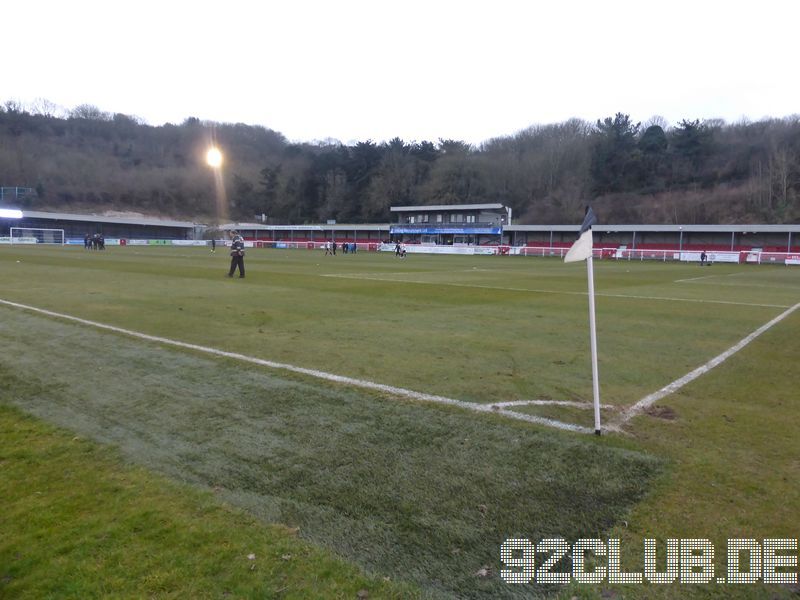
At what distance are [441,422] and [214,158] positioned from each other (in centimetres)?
14160

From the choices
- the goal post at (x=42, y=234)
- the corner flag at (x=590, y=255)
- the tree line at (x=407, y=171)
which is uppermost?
the tree line at (x=407, y=171)

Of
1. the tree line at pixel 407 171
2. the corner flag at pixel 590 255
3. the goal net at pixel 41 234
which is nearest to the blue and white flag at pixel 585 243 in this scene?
the corner flag at pixel 590 255

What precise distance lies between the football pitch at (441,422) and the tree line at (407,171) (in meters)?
81.6

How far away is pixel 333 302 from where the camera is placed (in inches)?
572

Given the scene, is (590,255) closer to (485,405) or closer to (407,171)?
(485,405)

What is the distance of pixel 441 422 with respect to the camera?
16.7 feet

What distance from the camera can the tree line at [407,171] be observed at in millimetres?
83375

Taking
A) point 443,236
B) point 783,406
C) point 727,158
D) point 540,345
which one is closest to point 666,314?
point 540,345

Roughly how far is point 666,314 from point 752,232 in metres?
59.7

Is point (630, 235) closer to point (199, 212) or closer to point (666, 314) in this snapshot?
point (666, 314)

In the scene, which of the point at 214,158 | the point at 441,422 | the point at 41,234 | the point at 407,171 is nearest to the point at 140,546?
the point at 441,422

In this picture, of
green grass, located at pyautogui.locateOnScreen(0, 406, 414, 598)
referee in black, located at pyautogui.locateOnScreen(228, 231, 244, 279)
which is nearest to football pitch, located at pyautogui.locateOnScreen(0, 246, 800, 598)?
green grass, located at pyautogui.locateOnScreen(0, 406, 414, 598)

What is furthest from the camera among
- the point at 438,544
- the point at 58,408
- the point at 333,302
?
the point at 333,302

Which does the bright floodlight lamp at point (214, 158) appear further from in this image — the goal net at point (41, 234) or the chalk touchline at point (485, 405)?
the chalk touchline at point (485, 405)
